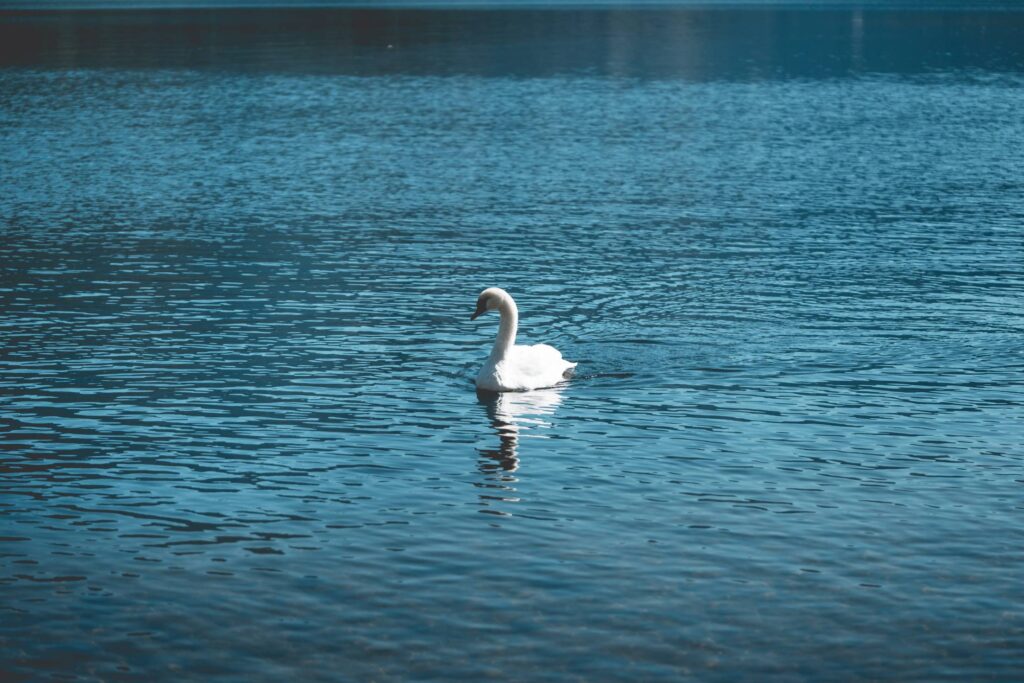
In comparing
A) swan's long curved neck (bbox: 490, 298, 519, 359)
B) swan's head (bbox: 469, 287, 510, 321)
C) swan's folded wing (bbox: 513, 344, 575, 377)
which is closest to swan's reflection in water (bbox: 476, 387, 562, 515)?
swan's folded wing (bbox: 513, 344, 575, 377)

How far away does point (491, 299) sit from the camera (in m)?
27.9

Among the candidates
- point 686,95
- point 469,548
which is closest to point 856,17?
point 686,95

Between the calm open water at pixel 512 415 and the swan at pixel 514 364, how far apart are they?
0.36 metres

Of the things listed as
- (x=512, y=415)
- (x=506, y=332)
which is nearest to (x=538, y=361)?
(x=506, y=332)

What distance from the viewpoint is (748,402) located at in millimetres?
25703

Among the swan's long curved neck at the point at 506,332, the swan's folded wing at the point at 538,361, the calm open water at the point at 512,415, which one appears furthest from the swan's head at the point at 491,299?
the calm open water at the point at 512,415

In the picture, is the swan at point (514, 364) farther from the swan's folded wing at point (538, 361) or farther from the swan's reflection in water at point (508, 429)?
the swan's reflection in water at point (508, 429)

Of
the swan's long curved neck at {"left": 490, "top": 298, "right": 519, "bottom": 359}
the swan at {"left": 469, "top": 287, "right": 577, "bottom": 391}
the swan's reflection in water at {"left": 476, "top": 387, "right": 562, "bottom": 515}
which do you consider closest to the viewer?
the swan's reflection in water at {"left": 476, "top": 387, "right": 562, "bottom": 515}

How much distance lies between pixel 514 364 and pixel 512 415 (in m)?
1.52

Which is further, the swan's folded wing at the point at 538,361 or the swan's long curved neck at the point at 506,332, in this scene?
the swan's long curved neck at the point at 506,332

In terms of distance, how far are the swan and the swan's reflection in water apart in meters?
0.17

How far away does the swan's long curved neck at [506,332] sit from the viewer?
26.9 metres

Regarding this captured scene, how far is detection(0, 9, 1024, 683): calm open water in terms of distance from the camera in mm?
16812

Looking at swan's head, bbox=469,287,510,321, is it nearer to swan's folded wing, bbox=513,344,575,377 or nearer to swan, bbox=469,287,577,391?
swan, bbox=469,287,577,391
